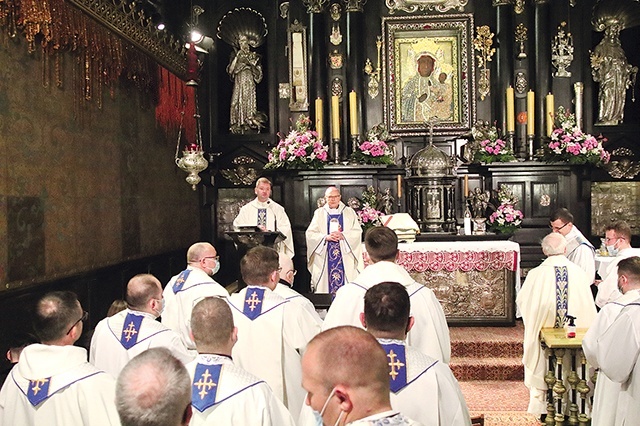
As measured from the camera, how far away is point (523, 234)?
1210 cm

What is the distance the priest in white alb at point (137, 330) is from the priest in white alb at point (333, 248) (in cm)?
617

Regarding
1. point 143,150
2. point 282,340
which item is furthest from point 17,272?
point 143,150

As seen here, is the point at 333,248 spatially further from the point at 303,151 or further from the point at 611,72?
the point at 611,72

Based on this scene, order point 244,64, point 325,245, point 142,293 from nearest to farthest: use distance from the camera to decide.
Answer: point 142,293
point 325,245
point 244,64

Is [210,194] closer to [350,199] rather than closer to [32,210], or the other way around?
[350,199]

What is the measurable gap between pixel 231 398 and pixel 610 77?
11.5m

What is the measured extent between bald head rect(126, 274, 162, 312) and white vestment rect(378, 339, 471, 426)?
1.75 meters

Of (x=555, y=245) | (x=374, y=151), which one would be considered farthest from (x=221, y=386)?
(x=374, y=151)

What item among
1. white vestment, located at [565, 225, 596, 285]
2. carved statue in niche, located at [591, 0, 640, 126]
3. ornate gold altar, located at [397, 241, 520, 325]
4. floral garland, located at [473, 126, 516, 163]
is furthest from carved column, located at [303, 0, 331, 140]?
white vestment, located at [565, 225, 596, 285]

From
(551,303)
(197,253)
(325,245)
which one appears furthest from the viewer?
(325,245)

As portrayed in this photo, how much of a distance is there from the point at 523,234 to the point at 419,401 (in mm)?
9213

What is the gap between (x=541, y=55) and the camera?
12719 millimetres

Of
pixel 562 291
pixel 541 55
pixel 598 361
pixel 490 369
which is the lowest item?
pixel 490 369

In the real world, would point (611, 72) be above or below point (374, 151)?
above
